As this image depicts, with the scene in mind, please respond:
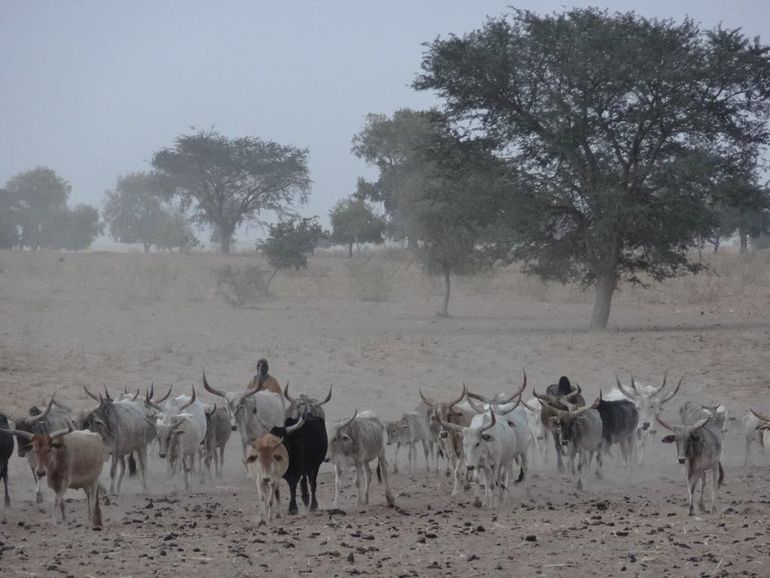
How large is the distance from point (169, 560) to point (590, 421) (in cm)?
816

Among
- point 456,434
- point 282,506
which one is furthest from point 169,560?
point 456,434

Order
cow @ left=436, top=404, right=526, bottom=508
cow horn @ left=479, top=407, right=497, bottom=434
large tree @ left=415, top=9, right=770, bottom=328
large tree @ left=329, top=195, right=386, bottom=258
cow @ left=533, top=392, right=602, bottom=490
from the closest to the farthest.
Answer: cow @ left=436, top=404, right=526, bottom=508 < cow horn @ left=479, top=407, right=497, bottom=434 < cow @ left=533, top=392, right=602, bottom=490 < large tree @ left=415, top=9, right=770, bottom=328 < large tree @ left=329, top=195, right=386, bottom=258

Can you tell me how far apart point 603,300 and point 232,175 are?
121 ft

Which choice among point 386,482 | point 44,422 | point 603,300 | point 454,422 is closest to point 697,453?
point 386,482

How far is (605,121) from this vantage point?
Result: 33.3m

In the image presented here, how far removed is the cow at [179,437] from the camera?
17.2 meters

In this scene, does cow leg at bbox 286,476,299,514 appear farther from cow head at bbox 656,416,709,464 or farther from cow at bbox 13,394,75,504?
cow head at bbox 656,416,709,464

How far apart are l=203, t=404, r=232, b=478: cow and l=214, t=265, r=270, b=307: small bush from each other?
750 inches

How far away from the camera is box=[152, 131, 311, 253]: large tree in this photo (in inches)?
2603

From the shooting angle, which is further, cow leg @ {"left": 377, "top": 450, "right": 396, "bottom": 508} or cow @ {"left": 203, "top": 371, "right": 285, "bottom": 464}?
cow @ {"left": 203, "top": 371, "right": 285, "bottom": 464}

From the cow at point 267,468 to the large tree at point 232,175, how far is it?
51.5 m

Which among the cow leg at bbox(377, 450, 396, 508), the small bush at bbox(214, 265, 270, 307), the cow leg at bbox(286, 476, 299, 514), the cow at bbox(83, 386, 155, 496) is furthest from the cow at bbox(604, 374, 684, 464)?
the small bush at bbox(214, 265, 270, 307)

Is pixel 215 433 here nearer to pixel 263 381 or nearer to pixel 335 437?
pixel 263 381

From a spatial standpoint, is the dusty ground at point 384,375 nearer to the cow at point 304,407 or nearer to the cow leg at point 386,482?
the cow leg at point 386,482
